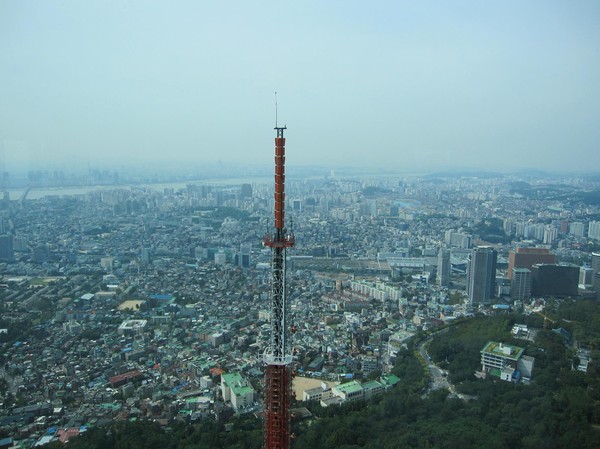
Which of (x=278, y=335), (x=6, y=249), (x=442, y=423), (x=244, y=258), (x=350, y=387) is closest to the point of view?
(x=278, y=335)

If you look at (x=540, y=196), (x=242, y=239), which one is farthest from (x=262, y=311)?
(x=540, y=196)

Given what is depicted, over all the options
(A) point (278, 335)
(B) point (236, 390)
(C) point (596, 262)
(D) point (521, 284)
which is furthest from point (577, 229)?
(A) point (278, 335)

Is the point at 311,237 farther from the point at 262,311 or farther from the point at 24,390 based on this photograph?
the point at 24,390

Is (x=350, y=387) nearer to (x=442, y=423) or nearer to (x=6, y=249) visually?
(x=442, y=423)

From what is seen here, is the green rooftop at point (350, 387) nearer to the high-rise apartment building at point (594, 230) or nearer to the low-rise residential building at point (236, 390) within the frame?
the low-rise residential building at point (236, 390)

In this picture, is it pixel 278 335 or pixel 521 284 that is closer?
pixel 278 335

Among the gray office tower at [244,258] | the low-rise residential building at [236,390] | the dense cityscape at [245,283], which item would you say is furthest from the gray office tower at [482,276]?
the low-rise residential building at [236,390]

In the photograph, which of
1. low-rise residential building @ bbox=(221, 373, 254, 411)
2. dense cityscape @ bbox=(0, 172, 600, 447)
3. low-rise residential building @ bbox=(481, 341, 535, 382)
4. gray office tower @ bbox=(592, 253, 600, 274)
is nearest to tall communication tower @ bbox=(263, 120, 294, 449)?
dense cityscape @ bbox=(0, 172, 600, 447)

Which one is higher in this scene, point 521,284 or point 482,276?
point 482,276
